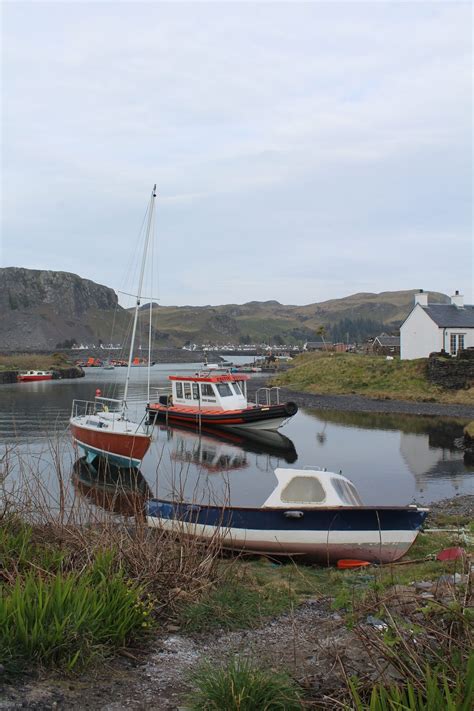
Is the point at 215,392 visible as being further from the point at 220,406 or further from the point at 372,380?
the point at 372,380

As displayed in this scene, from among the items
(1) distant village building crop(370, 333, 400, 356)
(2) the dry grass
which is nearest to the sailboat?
(2) the dry grass

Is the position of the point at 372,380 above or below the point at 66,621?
below

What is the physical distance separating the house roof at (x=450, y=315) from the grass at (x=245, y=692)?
167 ft

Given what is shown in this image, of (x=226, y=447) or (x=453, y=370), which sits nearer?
(x=226, y=447)

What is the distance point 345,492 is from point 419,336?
4435 cm

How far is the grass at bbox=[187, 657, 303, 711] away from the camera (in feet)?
14.3

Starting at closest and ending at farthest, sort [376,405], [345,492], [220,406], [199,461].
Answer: [345,492], [199,461], [220,406], [376,405]

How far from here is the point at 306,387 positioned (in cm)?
5966

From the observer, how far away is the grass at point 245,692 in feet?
14.3

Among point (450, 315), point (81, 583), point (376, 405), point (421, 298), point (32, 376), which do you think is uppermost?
point (421, 298)

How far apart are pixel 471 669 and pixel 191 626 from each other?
130 inches

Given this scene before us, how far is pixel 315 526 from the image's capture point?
1122 centimetres

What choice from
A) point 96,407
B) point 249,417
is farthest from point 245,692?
point 96,407

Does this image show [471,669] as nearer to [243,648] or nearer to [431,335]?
[243,648]
